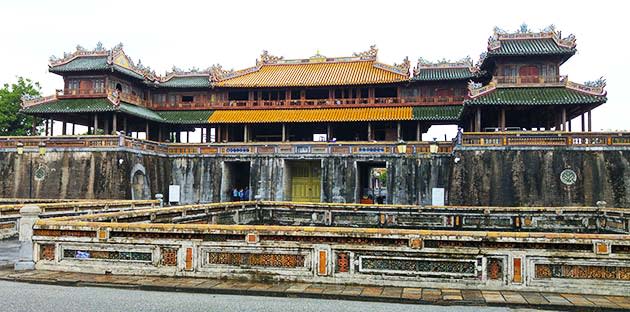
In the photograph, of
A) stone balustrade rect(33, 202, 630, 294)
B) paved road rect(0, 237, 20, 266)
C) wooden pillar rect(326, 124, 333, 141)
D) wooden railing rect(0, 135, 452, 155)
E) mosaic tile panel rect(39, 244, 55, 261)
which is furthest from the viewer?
wooden pillar rect(326, 124, 333, 141)

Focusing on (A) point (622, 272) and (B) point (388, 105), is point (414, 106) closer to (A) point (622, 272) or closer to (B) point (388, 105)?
(B) point (388, 105)

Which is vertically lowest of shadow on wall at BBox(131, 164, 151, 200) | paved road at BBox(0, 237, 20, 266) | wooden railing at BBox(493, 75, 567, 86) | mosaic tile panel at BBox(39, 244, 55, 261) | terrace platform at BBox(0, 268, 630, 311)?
paved road at BBox(0, 237, 20, 266)

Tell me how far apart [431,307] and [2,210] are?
15.6 meters

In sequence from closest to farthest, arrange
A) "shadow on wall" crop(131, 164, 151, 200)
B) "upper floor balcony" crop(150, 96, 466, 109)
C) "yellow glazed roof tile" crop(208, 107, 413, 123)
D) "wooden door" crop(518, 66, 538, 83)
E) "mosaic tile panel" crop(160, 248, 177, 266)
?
"mosaic tile panel" crop(160, 248, 177, 266), "wooden door" crop(518, 66, 538, 83), "shadow on wall" crop(131, 164, 151, 200), "yellow glazed roof tile" crop(208, 107, 413, 123), "upper floor balcony" crop(150, 96, 466, 109)

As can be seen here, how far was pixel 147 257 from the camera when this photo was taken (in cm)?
965

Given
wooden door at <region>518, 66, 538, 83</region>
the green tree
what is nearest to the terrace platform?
wooden door at <region>518, 66, 538, 83</region>

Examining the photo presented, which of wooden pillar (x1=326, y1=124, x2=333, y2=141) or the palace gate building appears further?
wooden pillar (x1=326, y1=124, x2=333, y2=141)

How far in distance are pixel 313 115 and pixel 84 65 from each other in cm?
1694

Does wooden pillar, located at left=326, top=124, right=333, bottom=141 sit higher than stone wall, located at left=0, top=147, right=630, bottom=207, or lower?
higher

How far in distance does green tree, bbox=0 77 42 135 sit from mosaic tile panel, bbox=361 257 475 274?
44.5m

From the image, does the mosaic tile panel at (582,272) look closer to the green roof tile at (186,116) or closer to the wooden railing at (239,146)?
the wooden railing at (239,146)

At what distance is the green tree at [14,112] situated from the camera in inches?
1769

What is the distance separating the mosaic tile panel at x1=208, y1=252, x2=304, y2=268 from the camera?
30.1ft

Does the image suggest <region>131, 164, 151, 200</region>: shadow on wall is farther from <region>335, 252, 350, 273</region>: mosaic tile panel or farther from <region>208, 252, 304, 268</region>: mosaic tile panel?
<region>335, 252, 350, 273</region>: mosaic tile panel
